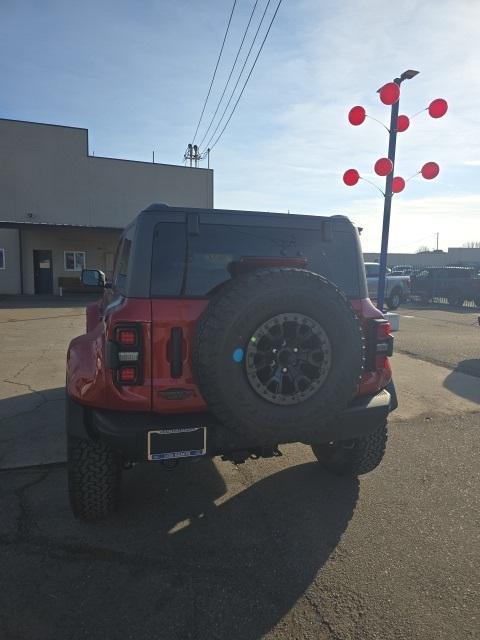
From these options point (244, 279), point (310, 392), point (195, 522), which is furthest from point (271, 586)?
point (244, 279)

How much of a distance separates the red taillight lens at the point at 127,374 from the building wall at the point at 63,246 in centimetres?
2261

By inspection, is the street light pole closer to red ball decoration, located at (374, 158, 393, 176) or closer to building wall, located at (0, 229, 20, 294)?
red ball decoration, located at (374, 158, 393, 176)

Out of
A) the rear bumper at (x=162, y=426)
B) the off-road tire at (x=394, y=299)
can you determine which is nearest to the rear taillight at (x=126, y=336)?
the rear bumper at (x=162, y=426)

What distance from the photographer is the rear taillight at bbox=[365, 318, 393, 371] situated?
3037 millimetres

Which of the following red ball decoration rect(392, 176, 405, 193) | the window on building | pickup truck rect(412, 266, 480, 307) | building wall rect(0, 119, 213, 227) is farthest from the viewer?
the window on building

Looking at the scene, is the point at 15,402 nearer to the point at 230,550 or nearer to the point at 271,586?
the point at 230,550

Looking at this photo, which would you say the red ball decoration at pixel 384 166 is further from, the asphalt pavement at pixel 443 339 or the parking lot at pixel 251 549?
the parking lot at pixel 251 549

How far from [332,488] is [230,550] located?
3.68ft

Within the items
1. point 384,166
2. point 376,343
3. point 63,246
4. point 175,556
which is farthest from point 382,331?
point 63,246

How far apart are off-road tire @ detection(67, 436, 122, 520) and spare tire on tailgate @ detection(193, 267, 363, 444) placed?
2.89 feet

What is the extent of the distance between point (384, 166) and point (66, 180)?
21.1 metres

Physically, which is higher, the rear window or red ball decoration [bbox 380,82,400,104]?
red ball decoration [bbox 380,82,400,104]

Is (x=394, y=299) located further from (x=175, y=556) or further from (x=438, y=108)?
(x=175, y=556)

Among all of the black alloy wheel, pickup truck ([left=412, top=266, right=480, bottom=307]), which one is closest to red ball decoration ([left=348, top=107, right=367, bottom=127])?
the black alloy wheel
